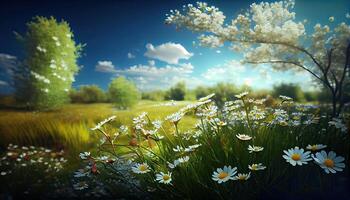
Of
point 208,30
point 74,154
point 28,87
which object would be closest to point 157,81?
point 208,30

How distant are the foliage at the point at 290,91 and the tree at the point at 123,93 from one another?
1.75 metres

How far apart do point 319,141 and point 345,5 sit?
80.8 inches

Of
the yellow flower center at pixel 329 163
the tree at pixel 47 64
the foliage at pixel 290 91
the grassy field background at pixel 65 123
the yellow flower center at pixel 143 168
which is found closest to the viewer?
the yellow flower center at pixel 329 163

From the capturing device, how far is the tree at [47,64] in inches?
157

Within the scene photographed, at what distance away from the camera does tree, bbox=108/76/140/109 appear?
3.94 meters

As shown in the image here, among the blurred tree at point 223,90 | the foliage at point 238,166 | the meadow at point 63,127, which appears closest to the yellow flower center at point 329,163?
the foliage at point 238,166

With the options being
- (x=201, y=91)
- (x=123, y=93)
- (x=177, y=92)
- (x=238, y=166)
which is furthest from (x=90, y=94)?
(x=238, y=166)

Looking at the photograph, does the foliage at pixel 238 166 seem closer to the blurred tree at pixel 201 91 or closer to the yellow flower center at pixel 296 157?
the yellow flower center at pixel 296 157

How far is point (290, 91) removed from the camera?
12.7ft

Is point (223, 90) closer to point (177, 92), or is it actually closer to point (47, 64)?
point (177, 92)

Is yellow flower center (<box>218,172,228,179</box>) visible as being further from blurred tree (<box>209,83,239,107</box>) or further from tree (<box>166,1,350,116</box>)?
tree (<box>166,1,350,116</box>)

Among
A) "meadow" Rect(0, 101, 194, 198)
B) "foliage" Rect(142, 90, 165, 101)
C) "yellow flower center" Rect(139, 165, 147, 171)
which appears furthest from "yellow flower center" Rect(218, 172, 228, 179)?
"foliage" Rect(142, 90, 165, 101)

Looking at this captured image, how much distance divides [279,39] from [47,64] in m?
3.04

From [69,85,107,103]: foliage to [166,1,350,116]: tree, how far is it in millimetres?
1234
